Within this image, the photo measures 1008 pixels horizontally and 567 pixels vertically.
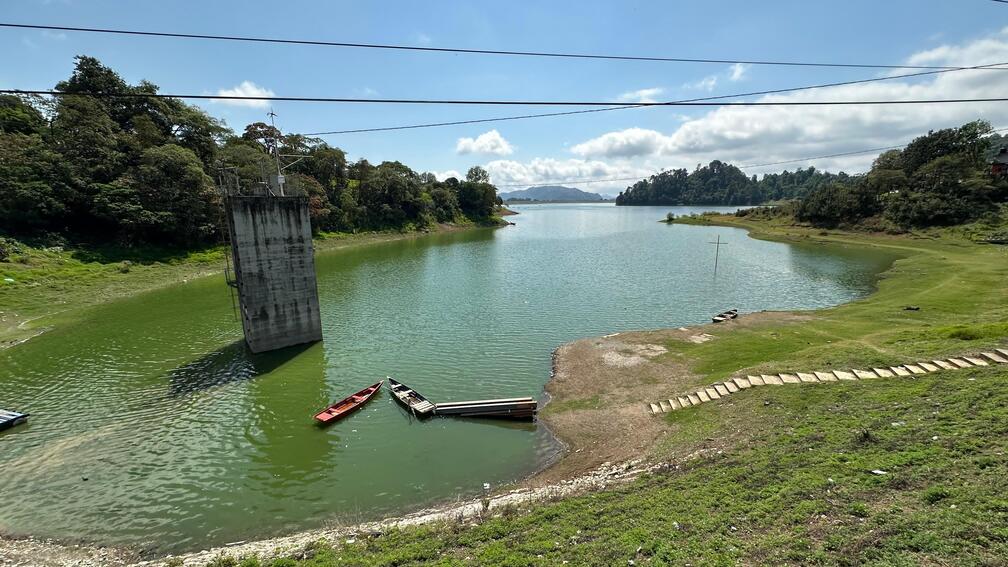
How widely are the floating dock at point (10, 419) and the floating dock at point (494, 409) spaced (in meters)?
18.7

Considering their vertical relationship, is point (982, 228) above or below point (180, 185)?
below

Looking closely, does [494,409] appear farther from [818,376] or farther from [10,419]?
[10,419]

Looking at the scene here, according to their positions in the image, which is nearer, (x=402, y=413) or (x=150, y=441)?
(x=150, y=441)

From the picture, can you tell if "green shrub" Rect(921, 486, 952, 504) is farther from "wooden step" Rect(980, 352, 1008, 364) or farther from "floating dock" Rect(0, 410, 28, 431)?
"floating dock" Rect(0, 410, 28, 431)

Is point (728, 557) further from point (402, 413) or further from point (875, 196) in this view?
point (875, 196)

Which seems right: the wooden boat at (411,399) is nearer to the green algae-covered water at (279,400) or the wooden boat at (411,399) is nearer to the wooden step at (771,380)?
the green algae-covered water at (279,400)

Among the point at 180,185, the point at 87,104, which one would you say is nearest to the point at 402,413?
the point at 180,185

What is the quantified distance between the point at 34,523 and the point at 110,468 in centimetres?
271

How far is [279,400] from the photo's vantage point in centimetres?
2217

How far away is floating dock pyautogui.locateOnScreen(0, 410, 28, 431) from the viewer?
737 inches

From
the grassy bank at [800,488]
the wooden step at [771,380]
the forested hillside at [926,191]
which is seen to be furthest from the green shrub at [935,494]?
the forested hillside at [926,191]

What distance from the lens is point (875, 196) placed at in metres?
93.9

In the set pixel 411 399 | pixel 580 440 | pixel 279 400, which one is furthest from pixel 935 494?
pixel 279 400

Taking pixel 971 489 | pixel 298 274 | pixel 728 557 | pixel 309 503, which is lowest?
pixel 309 503
